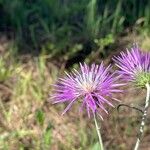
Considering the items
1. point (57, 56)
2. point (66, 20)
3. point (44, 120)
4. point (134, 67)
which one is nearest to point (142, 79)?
point (134, 67)

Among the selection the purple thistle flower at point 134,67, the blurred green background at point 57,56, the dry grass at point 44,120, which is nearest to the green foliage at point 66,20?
the blurred green background at point 57,56

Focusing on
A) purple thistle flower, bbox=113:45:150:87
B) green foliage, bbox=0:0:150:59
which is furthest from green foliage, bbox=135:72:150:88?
green foliage, bbox=0:0:150:59

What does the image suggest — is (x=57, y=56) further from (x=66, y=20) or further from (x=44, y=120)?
(x=44, y=120)

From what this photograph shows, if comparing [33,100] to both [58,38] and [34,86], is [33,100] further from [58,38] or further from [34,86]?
[58,38]

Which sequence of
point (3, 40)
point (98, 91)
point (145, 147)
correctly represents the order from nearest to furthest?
point (98, 91) → point (145, 147) → point (3, 40)

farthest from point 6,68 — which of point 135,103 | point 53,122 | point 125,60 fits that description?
point 125,60

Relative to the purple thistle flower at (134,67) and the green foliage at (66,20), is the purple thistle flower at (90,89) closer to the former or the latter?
the purple thistle flower at (134,67)

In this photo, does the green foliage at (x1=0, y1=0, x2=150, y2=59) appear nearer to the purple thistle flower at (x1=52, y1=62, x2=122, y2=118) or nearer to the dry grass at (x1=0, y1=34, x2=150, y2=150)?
the dry grass at (x1=0, y1=34, x2=150, y2=150)
